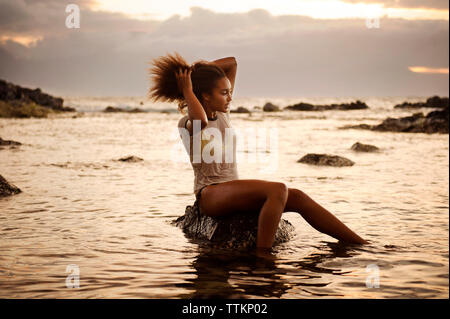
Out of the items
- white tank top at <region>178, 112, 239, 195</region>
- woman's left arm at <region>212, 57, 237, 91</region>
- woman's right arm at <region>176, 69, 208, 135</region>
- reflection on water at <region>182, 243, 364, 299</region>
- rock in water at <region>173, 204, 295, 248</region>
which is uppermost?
woman's left arm at <region>212, 57, 237, 91</region>

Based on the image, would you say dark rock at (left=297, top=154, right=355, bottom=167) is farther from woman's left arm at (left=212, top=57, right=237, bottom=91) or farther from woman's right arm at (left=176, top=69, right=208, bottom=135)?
woman's right arm at (left=176, top=69, right=208, bottom=135)

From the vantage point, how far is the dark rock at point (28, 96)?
55834mm

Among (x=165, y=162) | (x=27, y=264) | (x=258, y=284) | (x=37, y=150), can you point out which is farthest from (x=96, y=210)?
(x=37, y=150)

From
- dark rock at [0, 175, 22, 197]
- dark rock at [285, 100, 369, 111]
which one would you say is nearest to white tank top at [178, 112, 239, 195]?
dark rock at [0, 175, 22, 197]

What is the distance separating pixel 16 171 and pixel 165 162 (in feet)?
13.5

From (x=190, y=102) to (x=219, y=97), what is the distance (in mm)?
497

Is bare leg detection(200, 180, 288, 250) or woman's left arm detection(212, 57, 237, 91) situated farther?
woman's left arm detection(212, 57, 237, 91)

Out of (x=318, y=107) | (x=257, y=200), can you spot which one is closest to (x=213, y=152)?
(x=257, y=200)

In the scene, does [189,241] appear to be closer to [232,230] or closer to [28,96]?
[232,230]

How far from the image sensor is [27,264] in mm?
5070

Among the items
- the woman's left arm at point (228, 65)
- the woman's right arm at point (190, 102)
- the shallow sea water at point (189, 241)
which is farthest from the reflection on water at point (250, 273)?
the woman's left arm at point (228, 65)

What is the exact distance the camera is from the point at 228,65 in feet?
20.0

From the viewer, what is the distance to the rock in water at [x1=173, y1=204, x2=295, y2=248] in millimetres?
5863
